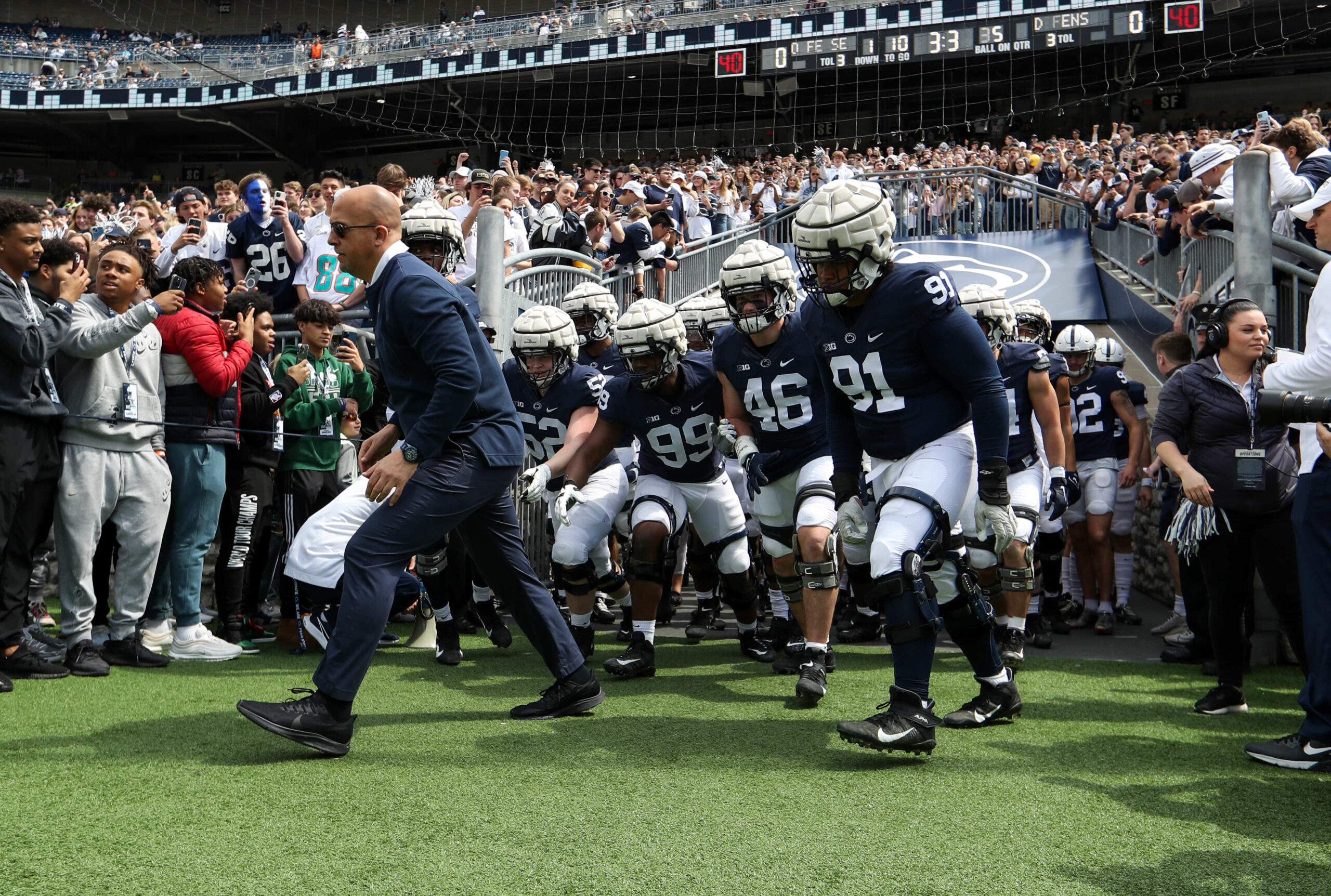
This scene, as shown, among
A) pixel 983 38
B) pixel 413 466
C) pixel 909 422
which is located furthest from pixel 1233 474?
pixel 983 38

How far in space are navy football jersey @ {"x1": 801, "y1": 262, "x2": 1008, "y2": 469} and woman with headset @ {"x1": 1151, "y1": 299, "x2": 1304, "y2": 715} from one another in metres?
1.31

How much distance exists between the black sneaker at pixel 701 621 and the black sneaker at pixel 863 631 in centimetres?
81

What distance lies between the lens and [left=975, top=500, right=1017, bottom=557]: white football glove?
4113 millimetres

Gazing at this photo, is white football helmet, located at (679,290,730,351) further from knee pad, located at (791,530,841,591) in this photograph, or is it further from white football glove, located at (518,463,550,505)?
knee pad, located at (791,530,841,591)

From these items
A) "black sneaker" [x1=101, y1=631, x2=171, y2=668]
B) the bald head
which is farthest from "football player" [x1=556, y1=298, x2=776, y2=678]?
"black sneaker" [x1=101, y1=631, x2=171, y2=668]

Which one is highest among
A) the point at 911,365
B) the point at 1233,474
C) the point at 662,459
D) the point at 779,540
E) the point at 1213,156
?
the point at 1213,156

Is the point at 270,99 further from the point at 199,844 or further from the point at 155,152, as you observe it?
the point at 199,844

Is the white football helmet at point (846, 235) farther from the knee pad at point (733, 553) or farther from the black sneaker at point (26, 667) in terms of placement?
the black sneaker at point (26, 667)

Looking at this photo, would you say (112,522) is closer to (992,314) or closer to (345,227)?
(345,227)

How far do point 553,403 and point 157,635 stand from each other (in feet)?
8.21

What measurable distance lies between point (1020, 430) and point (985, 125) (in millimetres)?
24546

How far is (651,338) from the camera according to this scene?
227 inches

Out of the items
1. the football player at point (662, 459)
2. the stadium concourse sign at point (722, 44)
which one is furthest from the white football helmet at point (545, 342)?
the stadium concourse sign at point (722, 44)

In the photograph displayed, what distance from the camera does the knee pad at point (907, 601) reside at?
3.96 meters
